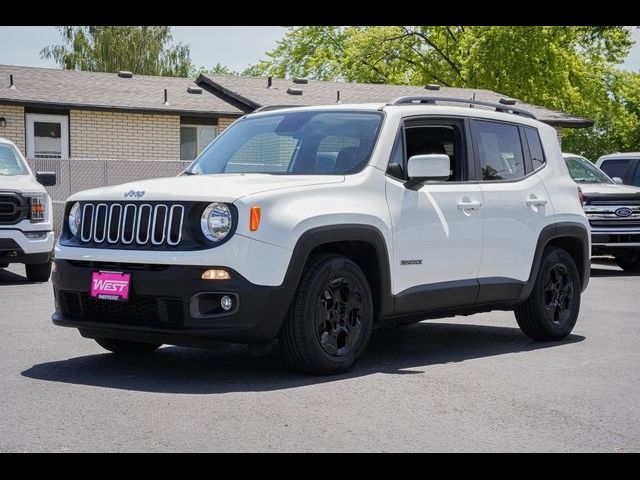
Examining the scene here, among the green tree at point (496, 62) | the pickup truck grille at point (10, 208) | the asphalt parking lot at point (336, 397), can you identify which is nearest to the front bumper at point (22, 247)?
the pickup truck grille at point (10, 208)

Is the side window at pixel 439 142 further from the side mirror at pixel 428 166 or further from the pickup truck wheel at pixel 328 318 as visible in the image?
the pickup truck wheel at pixel 328 318

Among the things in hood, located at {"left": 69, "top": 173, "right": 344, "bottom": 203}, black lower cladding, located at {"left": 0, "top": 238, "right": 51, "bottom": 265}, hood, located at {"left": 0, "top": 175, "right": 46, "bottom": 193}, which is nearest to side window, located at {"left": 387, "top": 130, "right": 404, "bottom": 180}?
hood, located at {"left": 69, "top": 173, "right": 344, "bottom": 203}

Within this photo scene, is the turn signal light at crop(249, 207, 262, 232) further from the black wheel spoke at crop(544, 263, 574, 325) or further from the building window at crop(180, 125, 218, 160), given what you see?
the building window at crop(180, 125, 218, 160)

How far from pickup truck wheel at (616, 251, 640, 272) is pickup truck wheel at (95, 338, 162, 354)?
11.8 meters

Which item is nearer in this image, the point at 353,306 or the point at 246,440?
the point at 246,440

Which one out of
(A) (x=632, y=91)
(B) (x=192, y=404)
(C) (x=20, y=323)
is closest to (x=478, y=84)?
(A) (x=632, y=91)

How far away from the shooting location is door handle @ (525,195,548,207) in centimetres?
905

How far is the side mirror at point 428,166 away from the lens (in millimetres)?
7828

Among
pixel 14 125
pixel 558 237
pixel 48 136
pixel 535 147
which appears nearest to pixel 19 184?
pixel 535 147

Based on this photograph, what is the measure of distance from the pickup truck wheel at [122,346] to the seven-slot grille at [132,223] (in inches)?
39.1

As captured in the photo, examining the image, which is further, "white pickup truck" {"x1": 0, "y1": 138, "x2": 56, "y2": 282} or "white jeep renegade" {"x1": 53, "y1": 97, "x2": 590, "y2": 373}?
"white pickup truck" {"x1": 0, "y1": 138, "x2": 56, "y2": 282}

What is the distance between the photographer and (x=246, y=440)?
18.1 feet
